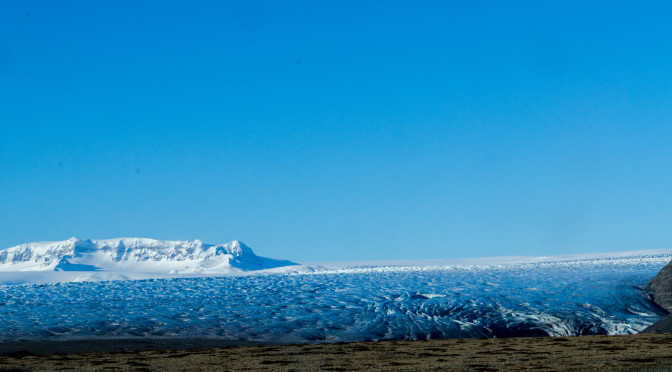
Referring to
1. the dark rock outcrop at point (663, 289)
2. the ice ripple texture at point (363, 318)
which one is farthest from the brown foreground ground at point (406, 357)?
the dark rock outcrop at point (663, 289)

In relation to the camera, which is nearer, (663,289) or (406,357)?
(406,357)

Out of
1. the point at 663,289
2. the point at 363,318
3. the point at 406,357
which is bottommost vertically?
the point at 406,357

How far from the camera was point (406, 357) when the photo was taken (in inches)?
651

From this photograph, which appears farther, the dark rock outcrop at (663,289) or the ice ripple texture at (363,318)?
the dark rock outcrop at (663,289)

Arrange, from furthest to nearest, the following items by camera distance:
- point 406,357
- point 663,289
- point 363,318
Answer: point 663,289 → point 363,318 → point 406,357

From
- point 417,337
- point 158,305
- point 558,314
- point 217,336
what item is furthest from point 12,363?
point 158,305

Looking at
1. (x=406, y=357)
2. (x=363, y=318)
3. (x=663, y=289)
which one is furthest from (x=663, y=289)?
(x=406, y=357)

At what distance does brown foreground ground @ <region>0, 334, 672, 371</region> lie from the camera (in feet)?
45.8

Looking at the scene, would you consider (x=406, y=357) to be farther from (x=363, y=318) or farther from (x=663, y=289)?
(x=663, y=289)

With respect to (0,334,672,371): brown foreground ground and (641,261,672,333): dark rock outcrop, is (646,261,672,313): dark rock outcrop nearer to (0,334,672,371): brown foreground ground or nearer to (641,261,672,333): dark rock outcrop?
(641,261,672,333): dark rock outcrop

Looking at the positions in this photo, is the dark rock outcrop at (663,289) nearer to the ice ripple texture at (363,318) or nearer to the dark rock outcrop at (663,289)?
the dark rock outcrop at (663,289)

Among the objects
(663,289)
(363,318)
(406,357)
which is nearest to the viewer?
(406,357)

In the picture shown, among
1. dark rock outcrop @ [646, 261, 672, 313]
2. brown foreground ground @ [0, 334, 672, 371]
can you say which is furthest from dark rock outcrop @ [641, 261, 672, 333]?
brown foreground ground @ [0, 334, 672, 371]

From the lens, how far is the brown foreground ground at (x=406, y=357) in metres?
14.0
